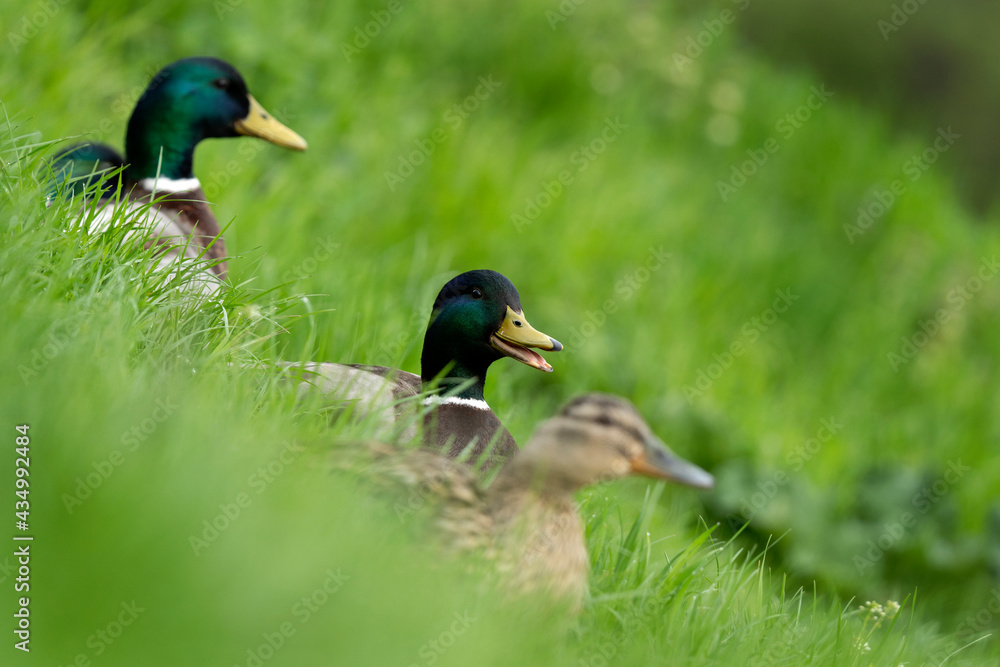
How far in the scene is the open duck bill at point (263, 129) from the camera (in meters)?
4.07

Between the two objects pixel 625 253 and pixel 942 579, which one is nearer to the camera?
pixel 942 579

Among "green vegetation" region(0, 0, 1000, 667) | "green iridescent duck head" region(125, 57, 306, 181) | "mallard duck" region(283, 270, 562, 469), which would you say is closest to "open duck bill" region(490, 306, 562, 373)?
"mallard duck" region(283, 270, 562, 469)

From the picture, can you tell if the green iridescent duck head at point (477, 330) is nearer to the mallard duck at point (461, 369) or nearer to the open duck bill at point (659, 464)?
the mallard duck at point (461, 369)

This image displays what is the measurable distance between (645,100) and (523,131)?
168cm

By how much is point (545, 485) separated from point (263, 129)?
7.56ft

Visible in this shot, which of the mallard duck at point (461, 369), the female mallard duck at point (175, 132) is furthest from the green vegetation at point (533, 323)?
the female mallard duck at point (175, 132)

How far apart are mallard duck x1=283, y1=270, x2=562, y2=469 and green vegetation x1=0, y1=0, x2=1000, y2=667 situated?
9.3 inches

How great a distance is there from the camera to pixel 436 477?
2.34 metres

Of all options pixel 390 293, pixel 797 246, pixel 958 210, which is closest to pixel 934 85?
pixel 958 210

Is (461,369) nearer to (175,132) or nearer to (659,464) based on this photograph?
(659,464)

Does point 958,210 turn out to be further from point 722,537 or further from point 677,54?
point 722,537

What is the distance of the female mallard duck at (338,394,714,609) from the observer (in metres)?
2.28

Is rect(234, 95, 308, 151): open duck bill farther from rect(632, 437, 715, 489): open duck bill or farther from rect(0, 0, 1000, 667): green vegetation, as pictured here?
rect(632, 437, 715, 489): open duck bill

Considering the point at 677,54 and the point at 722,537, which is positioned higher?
the point at 677,54
